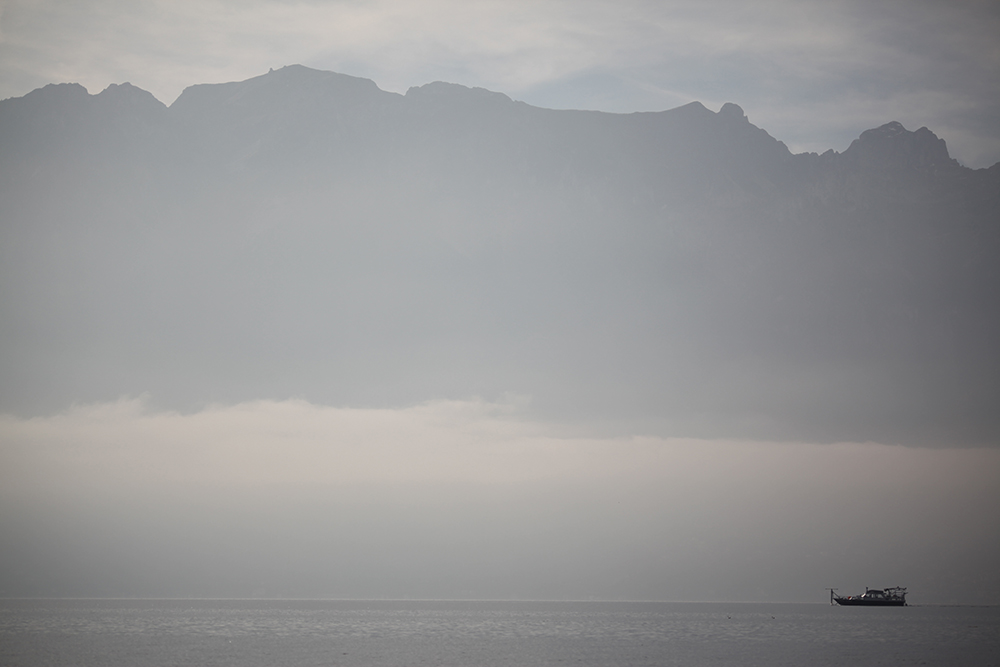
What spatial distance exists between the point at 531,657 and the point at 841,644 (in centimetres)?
7948

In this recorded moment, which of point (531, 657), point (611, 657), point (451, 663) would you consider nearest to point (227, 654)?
point (451, 663)

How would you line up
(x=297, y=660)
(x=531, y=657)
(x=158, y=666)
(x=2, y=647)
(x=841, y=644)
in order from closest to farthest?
(x=158, y=666) < (x=297, y=660) < (x=531, y=657) < (x=2, y=647) < (x=841, y=644)

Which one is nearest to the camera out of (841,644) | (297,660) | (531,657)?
(297,660)

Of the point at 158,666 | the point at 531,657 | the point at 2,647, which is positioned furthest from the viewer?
the point at 2,647

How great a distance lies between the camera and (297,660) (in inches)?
6201

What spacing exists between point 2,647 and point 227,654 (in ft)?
171

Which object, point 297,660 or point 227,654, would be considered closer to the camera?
point 297,660

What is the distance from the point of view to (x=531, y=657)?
16812 centimetres

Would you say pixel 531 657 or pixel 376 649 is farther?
pixel 376 649

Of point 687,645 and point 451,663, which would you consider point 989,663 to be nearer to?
point 687,645

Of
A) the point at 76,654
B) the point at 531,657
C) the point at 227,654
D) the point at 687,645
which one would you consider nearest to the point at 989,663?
the point at 687,645

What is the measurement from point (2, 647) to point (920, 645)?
672 feet

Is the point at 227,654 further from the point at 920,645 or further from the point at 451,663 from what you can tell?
the point at 920,645

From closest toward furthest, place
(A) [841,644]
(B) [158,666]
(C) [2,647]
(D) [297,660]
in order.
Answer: (B) [158,666] < (D) [297,660] < (C) [2,647] < (A) [841,644]
